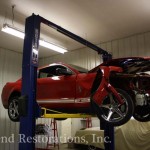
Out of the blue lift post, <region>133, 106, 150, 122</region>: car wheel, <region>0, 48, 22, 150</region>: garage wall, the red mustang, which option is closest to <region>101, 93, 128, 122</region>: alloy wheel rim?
the red mustang

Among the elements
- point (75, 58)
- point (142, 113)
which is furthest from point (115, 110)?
point (75, 58)

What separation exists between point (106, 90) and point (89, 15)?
3.64 meters

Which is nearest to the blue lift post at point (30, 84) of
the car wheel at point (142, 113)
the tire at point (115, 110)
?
the tire at point (115, 110)

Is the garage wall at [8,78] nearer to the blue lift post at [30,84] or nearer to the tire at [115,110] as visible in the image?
the blue lift post at [30,84]

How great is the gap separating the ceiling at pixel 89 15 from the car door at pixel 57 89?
196cm

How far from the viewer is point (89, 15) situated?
6258 millimetres

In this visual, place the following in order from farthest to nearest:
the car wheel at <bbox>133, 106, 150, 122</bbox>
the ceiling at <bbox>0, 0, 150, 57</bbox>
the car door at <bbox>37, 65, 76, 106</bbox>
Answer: the ceiling at <bbox>0, 0, 150, 57</bbox> → the car door at <bbox>37, 65, 76, 106</bbox> → the car wheel at <bbox>133, 106, 150, 122</bbox>

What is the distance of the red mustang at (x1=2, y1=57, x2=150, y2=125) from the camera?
315cm

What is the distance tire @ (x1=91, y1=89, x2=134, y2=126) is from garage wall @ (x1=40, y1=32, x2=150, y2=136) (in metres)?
4.68

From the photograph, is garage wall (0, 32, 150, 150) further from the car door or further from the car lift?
the car lift

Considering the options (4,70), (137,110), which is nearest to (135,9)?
(137,110)

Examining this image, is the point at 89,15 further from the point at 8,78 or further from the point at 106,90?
the point at 8,78

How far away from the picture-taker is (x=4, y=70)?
940cm

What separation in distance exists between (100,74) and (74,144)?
5.28 m
